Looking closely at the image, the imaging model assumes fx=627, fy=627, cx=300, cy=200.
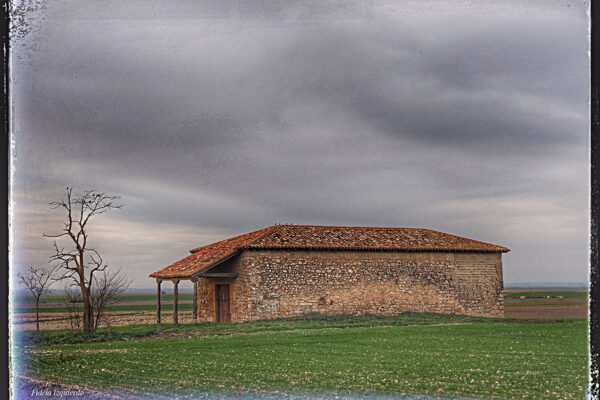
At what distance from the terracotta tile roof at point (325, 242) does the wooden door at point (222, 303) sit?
5.20ft

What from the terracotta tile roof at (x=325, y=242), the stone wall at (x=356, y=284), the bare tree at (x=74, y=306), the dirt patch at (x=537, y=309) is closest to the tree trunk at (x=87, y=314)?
the bare tree at (x=74, y=306)

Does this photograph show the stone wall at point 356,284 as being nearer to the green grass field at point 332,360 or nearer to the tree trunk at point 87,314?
the green grass field at point 332,360

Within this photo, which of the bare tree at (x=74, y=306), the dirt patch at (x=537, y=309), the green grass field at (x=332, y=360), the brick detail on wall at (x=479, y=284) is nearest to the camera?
the green grass field at (x=332, y=360)

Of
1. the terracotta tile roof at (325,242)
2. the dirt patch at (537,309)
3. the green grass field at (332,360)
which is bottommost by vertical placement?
the dirt patch at (537,309)

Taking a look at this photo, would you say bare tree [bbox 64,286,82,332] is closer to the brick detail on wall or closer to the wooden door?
the wooden door

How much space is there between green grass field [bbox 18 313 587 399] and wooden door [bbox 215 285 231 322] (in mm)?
4817

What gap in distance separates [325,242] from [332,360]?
13.8 m

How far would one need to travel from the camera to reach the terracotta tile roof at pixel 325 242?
90.2ft

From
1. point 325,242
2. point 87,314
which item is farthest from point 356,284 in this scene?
point 87,314

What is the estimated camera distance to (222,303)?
2870 cm

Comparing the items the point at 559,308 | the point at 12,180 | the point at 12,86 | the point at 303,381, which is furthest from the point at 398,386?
the point at 559,308

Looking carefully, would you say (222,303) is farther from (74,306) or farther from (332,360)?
(332,360)

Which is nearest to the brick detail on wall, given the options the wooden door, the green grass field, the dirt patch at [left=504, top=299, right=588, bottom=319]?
the dirt patch at [left=504, top=299, right=588, bottom=319]

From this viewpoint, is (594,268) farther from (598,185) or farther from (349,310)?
(349,310)
